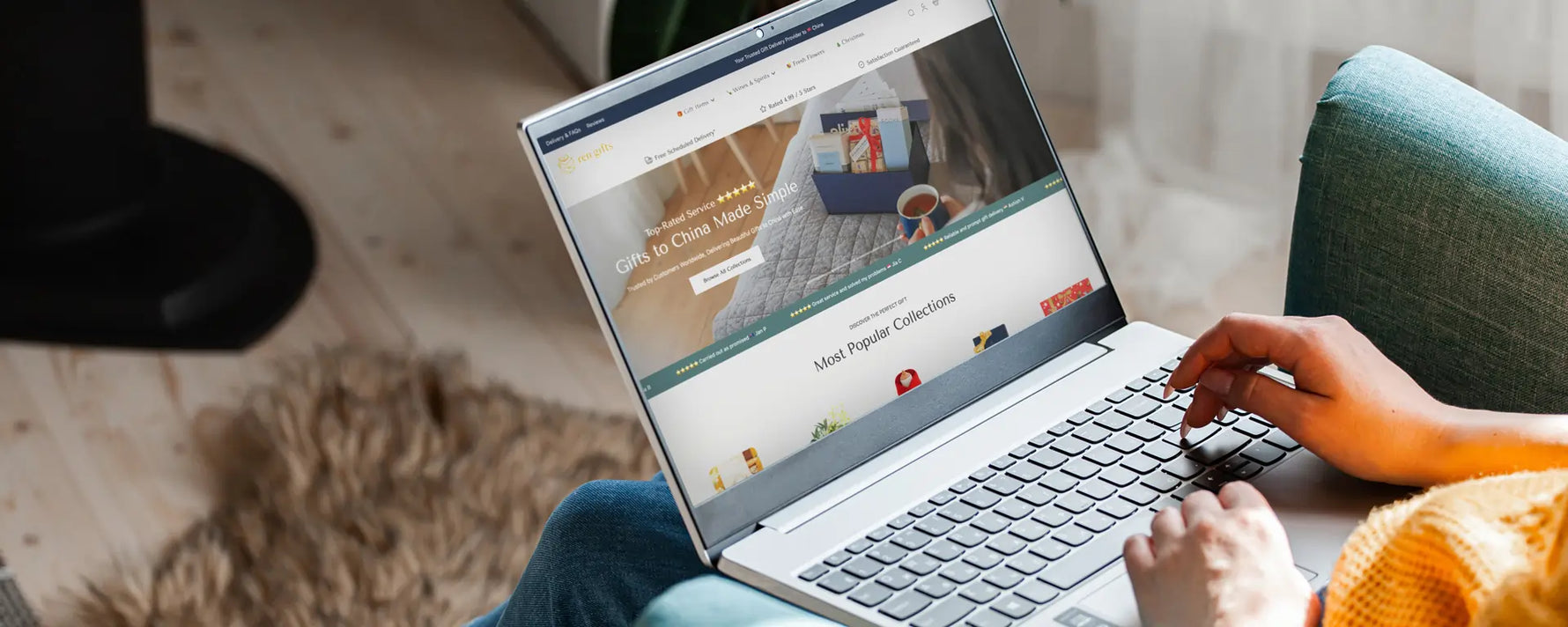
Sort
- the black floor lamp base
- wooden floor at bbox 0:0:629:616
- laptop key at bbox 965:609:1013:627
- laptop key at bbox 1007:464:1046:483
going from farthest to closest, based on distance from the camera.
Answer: the black floor lamp base → wooden floor at bbox 0:0:629:616 → laptop key at bbox 1007:464:1046:483 → laptop key at bbox 965:609:1013:627

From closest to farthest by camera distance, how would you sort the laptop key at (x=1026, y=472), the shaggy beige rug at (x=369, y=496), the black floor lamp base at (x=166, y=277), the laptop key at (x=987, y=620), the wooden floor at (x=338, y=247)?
the laptop key at (x=987, y=620), the laptop key at (x=1026, y=472), the shaggy beige rug at (x=369, y=496), the wooden floor at (x=338, y=247), the black floor lamp base at (x=166, y=277)

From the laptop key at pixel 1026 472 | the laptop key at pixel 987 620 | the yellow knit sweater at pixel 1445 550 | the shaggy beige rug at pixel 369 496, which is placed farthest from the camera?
the shaggy beige rug at pixel 369 496

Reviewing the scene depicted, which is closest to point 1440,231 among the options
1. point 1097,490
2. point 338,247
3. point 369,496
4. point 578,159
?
point 1097,490

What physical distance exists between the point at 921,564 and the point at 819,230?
20 cm

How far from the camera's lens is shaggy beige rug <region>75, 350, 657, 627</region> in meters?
1.43

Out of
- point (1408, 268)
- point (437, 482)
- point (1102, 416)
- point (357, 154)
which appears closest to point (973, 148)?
point (1102, 416)

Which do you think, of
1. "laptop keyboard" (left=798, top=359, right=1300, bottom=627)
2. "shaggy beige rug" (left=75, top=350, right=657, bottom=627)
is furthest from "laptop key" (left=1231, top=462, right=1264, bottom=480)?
"shaggy beige rug" (left=75, top=350, right=657, bottom=627)

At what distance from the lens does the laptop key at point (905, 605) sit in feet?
2.29

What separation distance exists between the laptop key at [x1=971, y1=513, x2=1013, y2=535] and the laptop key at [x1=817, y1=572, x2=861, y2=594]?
8 cm

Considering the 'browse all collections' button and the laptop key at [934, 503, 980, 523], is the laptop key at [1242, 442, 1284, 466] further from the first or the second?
the 'browse all collections' button

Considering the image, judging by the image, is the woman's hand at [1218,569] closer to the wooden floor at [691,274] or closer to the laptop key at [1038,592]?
the laptop key at [1038,592]

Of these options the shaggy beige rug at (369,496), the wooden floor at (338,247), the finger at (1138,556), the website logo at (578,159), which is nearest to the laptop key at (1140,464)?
the finger at (1138,556)

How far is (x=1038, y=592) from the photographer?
707 mm

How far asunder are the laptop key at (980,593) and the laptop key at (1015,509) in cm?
6
